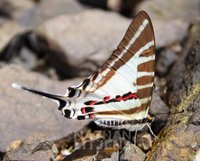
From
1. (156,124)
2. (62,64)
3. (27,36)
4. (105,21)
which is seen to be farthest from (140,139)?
(27,36)

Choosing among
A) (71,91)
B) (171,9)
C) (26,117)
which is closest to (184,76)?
(71,91)

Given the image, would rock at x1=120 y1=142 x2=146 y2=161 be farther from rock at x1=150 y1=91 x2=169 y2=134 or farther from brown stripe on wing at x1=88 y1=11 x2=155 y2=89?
brown stripe on wing at x1=88 y1=11 x2=155 y2=89

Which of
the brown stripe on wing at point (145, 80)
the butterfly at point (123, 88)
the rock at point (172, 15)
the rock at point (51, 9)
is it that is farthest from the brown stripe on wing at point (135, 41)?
the rock at point (51, 9)

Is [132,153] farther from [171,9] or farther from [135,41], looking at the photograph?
[171,9]

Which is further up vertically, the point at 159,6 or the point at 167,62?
the point at 159,6

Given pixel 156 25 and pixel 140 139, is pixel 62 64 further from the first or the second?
pixel 140 139

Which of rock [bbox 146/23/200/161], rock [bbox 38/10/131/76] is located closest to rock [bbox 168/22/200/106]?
rock [bbox 146/23/200/161]
